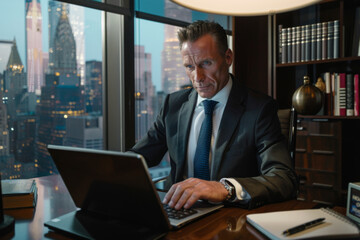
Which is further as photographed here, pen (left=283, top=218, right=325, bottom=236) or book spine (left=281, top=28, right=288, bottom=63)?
book spine (left=281, top=28, right=288, bottom=63)

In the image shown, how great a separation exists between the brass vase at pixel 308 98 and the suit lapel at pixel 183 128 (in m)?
1.16

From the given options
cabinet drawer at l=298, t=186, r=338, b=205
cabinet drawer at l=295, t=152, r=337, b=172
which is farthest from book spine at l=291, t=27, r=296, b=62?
cabinet drawer at l=298, t=186, r=338, b=205

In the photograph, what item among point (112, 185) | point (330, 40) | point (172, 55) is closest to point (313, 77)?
point (330, 40)

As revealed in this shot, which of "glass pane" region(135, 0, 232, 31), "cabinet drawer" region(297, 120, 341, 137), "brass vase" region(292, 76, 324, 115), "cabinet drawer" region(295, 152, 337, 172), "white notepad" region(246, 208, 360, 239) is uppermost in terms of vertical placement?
"glass pane" region(135, 0, 232, 31)

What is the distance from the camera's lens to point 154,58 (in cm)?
310

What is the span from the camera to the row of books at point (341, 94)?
8.85ft

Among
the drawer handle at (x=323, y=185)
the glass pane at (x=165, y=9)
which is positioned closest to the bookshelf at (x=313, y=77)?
the drawer handle at (x=323, y=185)

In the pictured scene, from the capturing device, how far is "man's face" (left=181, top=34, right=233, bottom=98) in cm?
160

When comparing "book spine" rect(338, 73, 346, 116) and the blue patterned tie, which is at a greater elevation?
"book spine" rect(338, 73, 346, 116)

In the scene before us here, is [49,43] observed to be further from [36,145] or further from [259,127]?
[259,127]

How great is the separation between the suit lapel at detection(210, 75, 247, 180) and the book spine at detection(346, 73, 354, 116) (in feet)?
4.85

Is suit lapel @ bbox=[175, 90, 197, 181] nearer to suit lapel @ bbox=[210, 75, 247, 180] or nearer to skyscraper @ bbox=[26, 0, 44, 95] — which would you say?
suit lapel @ bbox=[210, 75, 247, 180]

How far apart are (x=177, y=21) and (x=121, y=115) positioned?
42.9 inches

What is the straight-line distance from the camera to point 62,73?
2588 mm
